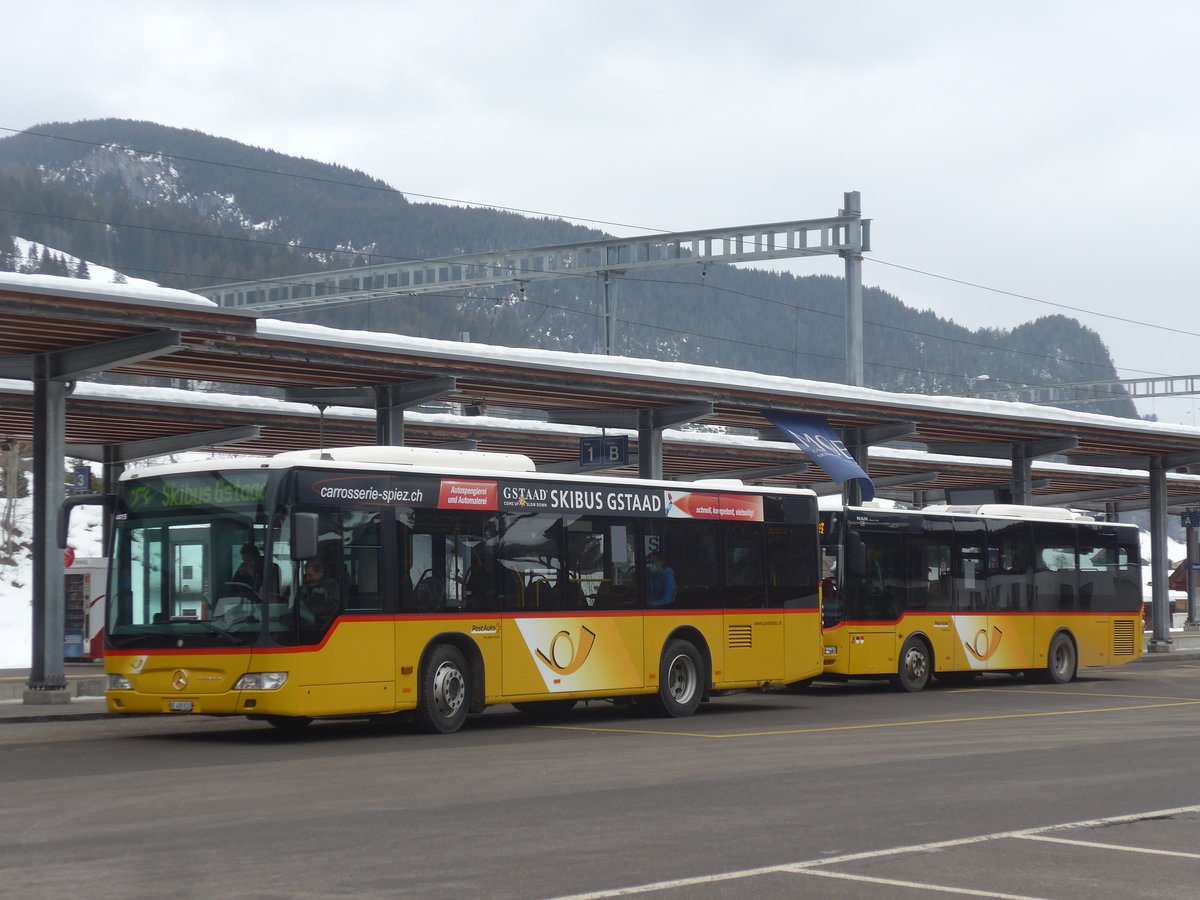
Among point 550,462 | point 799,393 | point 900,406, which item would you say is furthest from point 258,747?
point 550,462

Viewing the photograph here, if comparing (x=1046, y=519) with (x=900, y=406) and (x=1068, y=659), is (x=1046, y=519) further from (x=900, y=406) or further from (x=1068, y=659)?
(x=900, y=406)

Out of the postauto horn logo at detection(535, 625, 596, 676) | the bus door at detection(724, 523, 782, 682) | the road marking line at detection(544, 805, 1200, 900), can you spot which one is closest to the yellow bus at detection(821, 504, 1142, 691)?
the bus door at detection(724, 523, 782, 682)

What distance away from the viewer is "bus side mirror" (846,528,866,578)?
2331 centimetres

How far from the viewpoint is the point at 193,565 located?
15.6 meters

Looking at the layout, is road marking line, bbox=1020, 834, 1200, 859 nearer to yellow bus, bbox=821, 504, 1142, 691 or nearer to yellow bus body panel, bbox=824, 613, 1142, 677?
yellow bus, bbox=821, 504, 1142, 691

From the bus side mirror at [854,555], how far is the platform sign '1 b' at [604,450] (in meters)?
6.91

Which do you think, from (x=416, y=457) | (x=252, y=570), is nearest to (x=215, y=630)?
(x=252, y=570)

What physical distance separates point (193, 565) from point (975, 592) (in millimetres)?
14619

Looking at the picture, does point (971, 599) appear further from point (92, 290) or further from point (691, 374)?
point (92, 290)

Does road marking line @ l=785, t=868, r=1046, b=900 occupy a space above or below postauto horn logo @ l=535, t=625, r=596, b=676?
below

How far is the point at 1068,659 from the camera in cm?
2831

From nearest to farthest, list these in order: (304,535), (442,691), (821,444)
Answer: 1. (304,535)
2. (442,691)
3. (821,444)

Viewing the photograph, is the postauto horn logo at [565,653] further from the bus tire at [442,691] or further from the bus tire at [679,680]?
the bus tire at [679,680]

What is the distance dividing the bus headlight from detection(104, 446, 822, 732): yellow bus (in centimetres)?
1
